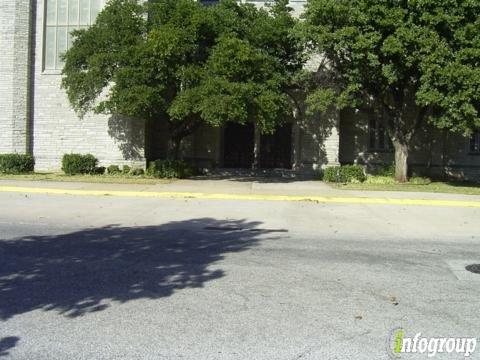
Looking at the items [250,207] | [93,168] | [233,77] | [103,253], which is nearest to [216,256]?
[103,253]

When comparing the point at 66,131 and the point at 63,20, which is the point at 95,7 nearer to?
the point at 63,20

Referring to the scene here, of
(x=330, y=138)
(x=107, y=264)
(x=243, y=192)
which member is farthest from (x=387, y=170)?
(x=107, y=264)

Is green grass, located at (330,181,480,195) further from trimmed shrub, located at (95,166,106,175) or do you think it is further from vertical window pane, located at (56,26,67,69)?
vertical window pane, located at (56,26,67,69)

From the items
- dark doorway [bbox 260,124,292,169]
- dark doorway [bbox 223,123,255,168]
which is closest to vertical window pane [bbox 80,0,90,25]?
dark doorway [bbox 223,123,255,168]

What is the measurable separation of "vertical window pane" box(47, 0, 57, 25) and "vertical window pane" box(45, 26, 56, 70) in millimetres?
264

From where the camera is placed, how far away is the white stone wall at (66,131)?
2433cm

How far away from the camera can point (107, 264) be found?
7805 mm

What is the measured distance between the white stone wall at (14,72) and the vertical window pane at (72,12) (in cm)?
173

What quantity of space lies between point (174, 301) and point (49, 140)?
2066 cm

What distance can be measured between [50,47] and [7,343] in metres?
22.1

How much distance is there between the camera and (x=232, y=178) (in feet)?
74.7

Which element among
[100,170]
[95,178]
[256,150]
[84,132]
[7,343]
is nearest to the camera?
[7,343]

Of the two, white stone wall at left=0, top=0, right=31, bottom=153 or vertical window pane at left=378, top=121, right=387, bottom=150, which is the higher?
white stone wall at left=0, top=0, right=31, bottom=153

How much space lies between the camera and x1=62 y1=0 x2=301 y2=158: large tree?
59.8 ft
